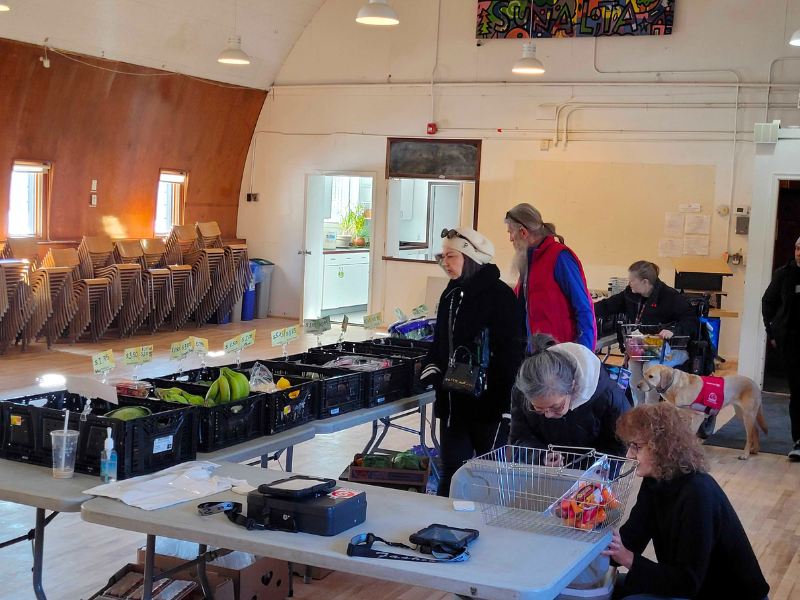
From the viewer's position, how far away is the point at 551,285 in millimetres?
4395

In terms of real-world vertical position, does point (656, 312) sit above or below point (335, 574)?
above

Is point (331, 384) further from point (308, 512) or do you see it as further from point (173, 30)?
point (173, 30)

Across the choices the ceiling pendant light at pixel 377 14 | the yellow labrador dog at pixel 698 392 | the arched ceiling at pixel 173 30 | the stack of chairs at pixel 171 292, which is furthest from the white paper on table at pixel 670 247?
the stack of chairs at pixel 171 292

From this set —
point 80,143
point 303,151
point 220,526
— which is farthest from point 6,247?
point 220,526

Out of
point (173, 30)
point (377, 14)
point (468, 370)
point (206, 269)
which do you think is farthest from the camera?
point (206, 269)

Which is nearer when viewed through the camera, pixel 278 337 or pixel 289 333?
pixel 278 337

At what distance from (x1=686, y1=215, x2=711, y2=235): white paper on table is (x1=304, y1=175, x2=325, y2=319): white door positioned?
16.0ft

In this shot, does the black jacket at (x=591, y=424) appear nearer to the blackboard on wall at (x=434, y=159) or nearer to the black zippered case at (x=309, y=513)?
the black zippered case at (x=309, y=513)

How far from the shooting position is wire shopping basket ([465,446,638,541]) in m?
2.58

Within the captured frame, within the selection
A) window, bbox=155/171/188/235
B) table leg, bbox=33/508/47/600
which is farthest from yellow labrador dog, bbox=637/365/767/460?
window, bbox=155/171/188/235

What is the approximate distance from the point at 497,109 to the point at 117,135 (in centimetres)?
462

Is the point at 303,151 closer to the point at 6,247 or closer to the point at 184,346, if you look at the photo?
the point at 6,247

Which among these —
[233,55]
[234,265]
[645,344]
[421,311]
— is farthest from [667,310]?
[234,265]

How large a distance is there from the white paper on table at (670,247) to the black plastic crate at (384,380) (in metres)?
6.39
